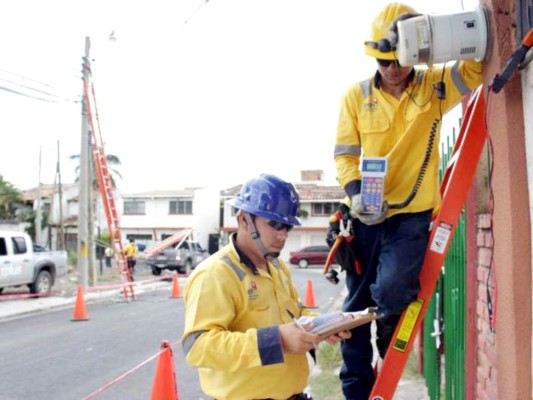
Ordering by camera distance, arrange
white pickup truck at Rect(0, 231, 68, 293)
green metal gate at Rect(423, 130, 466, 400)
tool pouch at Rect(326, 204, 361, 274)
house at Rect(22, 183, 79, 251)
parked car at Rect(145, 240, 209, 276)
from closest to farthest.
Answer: tool pouch at Rect(326, 204, 361, 274) < green metal gate at Rect(423, 130, 466, 400) < white pickup truck at Rect(0, 231, 68, 293) < parked car at Rect(145, 240, 209, 276) < house at Rect(22, 183, 79, 251)

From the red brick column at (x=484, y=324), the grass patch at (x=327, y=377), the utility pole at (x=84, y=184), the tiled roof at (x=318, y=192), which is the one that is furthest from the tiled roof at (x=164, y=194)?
the red brick column at (x=484, y=324)

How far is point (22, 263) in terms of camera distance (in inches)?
652

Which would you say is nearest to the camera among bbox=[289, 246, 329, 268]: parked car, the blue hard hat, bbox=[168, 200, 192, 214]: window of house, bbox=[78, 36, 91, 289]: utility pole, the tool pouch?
the blue hard hat

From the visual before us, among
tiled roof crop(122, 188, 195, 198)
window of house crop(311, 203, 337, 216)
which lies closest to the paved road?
window of house crop(311, 203, 337, 216)

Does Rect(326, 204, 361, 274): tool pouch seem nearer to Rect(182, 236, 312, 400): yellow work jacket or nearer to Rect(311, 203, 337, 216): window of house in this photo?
Rect(182, 236, 312, 400): yellow work jacket

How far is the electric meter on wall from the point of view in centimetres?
237

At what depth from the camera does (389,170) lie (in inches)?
118

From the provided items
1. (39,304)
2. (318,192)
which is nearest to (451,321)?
(39,304)

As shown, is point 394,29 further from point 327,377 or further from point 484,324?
point 327,377

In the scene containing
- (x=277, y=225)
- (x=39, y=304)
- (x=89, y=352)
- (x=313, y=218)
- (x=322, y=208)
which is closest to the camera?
(x=277, y=225)

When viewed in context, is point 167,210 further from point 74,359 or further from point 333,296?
point 74,359

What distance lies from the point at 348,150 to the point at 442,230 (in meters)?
0.67

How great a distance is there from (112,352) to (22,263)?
8.00m

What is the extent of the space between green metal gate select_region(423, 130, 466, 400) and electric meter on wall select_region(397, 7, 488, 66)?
202 cm
